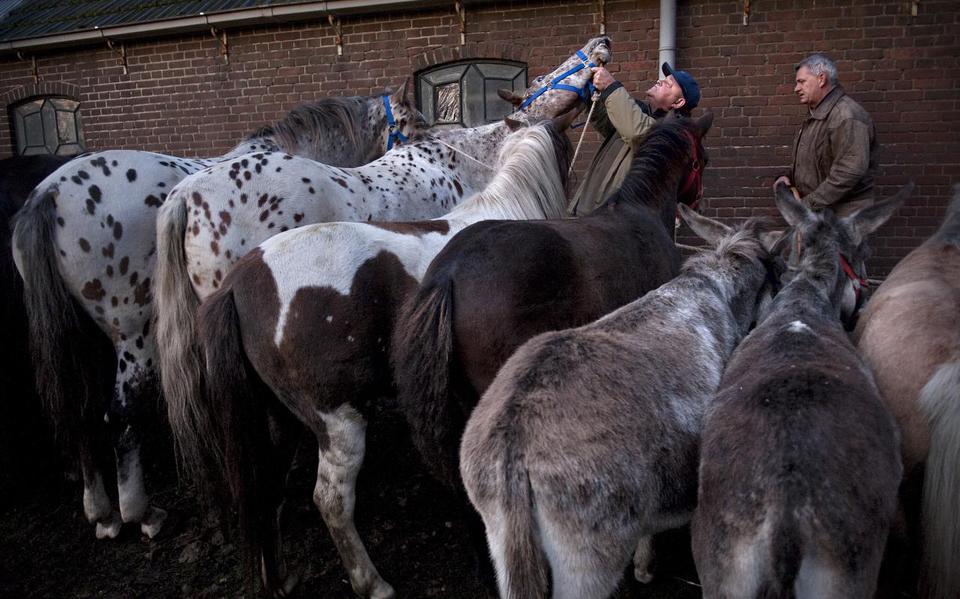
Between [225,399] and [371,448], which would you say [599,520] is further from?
[371,448]

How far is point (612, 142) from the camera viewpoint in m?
4.49

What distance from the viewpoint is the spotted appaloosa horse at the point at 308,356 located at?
286 centimetres

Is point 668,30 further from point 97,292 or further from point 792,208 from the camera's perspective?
point 97,292

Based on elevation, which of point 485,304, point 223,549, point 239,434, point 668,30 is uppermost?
point 668,30

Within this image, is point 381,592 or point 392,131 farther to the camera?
point 392,131

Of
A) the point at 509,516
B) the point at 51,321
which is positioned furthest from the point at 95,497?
the point at 509,516

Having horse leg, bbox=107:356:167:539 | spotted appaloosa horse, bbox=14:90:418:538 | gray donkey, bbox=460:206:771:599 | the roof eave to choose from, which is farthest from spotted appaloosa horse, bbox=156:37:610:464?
the roof eave

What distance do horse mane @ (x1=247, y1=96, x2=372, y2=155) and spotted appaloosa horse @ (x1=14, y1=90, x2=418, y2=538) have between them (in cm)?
142

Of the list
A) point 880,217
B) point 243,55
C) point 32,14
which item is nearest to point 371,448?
point 880,217

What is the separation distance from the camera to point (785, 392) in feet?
6.11

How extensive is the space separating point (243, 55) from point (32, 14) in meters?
4.24

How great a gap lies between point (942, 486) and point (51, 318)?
13.8 ft

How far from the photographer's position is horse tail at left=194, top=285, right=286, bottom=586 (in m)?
2.89

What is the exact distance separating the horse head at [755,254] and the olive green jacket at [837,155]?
1.54 metres
